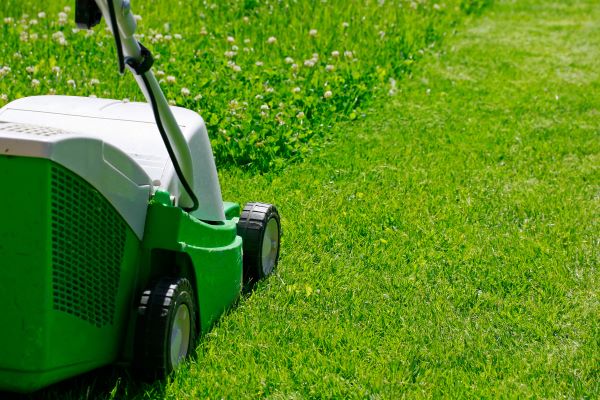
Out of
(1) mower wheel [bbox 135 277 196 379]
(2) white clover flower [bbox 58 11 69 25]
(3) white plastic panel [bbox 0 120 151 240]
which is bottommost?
(2) white clover flower [bbox 58 11 69 25]

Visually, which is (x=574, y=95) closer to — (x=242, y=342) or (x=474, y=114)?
(x=474, y=114)

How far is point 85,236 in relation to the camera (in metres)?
2.71

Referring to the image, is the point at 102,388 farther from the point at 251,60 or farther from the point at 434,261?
the point at 251,60

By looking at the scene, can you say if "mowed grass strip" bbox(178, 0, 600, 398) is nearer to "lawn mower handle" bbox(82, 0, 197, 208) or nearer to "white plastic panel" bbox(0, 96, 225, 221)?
"white plastic panel" bbox(0, 96, 225, 221)

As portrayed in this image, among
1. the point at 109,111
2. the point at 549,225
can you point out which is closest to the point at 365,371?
the point at 109,111

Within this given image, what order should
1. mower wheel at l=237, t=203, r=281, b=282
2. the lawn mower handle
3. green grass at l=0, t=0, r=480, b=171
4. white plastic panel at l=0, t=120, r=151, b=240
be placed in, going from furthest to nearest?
green grass at l=0, t=0, r=480, b=171, mower wheel at l=237, t=203, r=281, b=282, the lawn mower handle, white plastic panel at l=0, t=120, r=151, b=240

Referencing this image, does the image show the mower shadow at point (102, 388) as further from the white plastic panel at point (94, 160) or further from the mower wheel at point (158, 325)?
the white plastic panel at point (94, 160)

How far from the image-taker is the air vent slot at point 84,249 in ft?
8.50

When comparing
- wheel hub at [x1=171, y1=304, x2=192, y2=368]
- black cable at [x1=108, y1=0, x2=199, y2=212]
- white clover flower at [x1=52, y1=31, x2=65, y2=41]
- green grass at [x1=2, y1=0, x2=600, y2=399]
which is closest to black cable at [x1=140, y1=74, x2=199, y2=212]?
black cable at [x1=108, y1=0, x2=199, y2=212]

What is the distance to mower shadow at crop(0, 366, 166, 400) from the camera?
3.03m

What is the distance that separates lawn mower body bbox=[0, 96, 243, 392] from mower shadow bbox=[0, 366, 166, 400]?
0.11 m

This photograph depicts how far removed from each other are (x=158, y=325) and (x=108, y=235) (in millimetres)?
315

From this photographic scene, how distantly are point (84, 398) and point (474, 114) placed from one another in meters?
4.17

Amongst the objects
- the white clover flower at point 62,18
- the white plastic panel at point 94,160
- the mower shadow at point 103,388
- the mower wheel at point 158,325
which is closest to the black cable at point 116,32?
the white plastic panel at point 94,160
